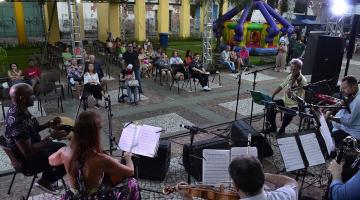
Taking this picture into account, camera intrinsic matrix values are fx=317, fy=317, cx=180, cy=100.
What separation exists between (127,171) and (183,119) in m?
5.04

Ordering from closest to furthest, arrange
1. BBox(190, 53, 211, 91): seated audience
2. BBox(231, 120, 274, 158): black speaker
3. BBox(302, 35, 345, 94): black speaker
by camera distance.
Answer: BBox(231, 120, 274, 158): black speaker, BBox(302, 35, 345, 94): black speaker, BBox(190, 53, 211, 91): seated audience

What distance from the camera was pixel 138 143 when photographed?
A: 4047 millimetres

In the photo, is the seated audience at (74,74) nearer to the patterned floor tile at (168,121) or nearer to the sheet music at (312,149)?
the patterned floor tile at (168,121)

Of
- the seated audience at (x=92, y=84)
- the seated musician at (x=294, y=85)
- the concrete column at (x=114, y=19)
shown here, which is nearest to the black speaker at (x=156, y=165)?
the seated musician at (x=294, y=85)

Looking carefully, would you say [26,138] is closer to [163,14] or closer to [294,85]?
[294,85]

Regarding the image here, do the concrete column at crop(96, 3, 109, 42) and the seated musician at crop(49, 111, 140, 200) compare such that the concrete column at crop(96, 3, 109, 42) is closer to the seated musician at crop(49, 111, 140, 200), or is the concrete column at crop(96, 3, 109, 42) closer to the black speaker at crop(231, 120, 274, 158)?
the black speaker at crop(231, 120, 274, 158)

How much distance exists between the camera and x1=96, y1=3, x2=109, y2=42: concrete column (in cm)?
2348

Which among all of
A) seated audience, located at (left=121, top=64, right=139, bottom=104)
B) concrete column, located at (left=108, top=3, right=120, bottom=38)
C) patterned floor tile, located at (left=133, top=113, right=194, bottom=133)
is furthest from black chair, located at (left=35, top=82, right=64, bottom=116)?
concrete column, located at (left=108, top=3, right=120, bottom=38)

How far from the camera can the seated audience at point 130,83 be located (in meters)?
9.16

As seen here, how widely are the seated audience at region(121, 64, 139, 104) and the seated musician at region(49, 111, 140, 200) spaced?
6.12m

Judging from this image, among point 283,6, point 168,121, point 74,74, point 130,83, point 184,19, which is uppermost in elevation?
point 283,6

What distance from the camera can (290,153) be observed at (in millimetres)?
3887

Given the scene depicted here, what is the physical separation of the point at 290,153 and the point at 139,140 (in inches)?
74.3

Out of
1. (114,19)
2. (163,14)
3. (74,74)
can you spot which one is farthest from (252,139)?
(163,14)
